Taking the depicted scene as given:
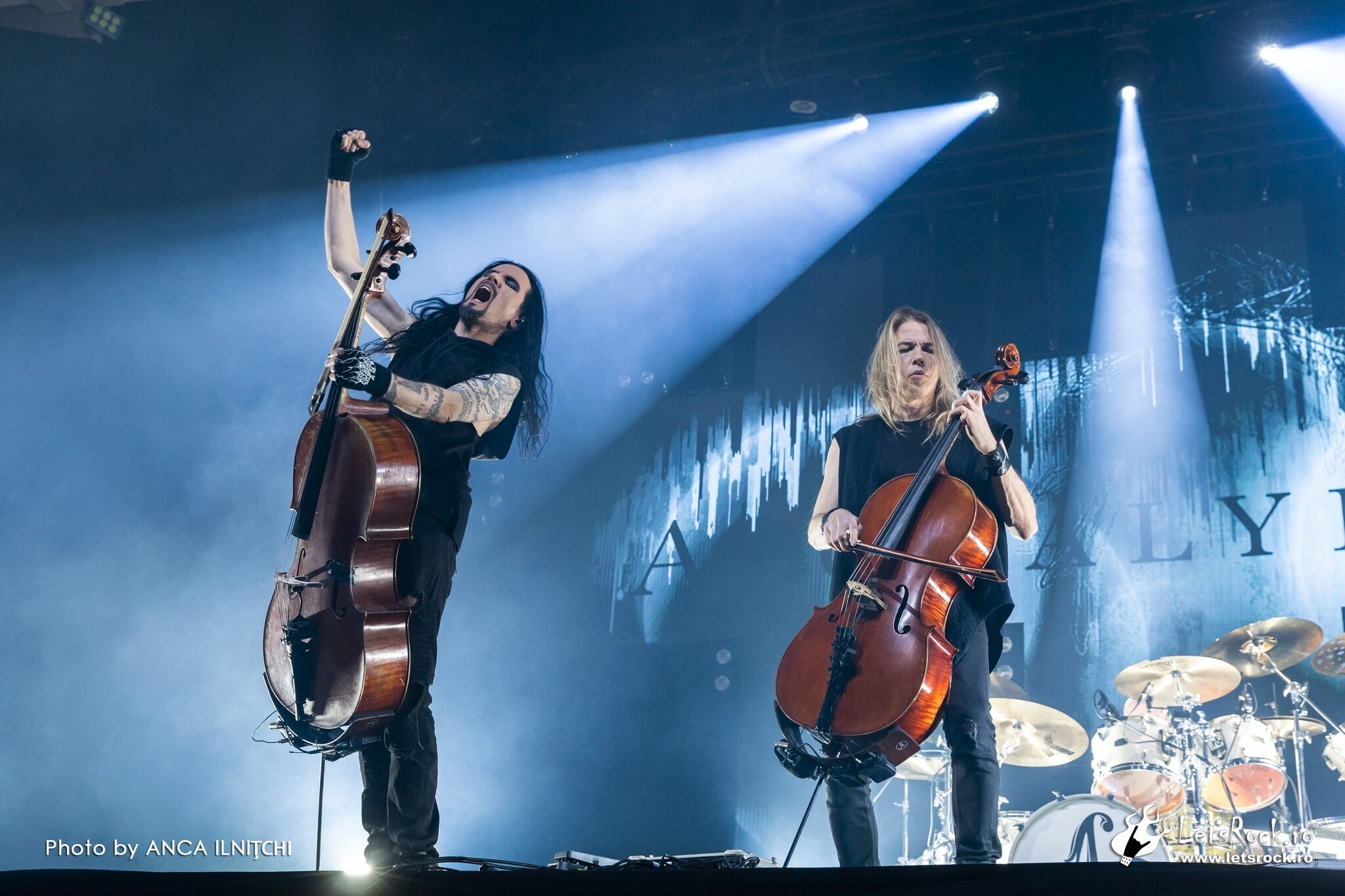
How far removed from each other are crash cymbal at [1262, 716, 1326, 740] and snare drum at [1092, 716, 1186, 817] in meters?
0.57

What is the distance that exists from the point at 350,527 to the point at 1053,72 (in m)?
5.00

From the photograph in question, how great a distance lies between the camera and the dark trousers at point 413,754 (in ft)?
9.69

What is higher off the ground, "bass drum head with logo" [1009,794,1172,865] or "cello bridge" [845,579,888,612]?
"cello bridge" [845,579,888,612]

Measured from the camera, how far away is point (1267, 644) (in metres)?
5.25

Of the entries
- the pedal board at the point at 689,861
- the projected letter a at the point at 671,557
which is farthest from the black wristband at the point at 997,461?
the projected letter a at the point at 671,557

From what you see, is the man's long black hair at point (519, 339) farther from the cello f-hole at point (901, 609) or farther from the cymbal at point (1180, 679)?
the cymbal at point (1180, 679)

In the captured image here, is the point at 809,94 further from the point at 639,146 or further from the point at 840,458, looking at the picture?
the point at 840,458

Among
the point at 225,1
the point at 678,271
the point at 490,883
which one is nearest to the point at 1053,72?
the point at 678,271

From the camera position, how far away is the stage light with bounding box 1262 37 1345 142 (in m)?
5.98

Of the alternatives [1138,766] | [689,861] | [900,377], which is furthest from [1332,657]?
[689,861]

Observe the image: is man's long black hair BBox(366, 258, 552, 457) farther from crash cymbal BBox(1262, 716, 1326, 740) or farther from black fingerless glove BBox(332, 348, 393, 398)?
crash cymbal BBox(1262, 716, 1326, 740)

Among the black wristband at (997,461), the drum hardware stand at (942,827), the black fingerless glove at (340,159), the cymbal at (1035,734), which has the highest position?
the black fingerless glove at (340,159)

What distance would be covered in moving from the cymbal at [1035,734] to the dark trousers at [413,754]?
2883 mm

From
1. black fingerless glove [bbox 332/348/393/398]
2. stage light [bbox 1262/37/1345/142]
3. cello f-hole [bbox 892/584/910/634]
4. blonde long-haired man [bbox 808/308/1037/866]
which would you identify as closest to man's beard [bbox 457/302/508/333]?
black fingerless glove [bbox 332/348/393/398]
